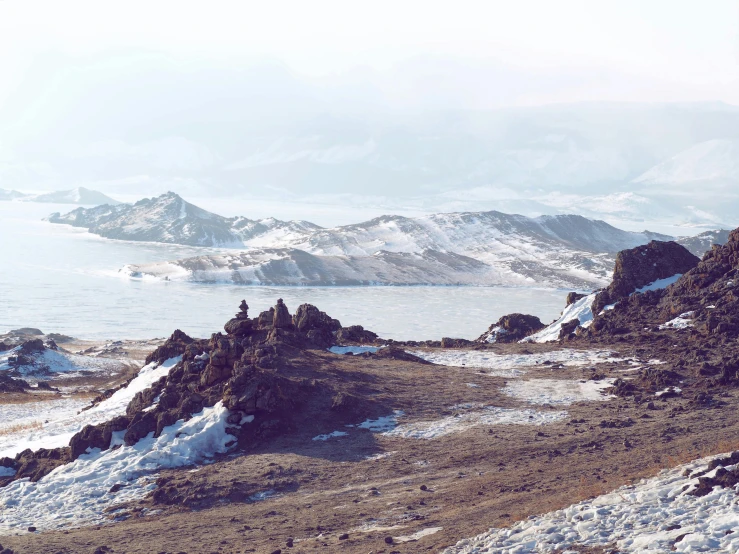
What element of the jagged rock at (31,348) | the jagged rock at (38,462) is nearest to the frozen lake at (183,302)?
the jagged rock at (31,348)

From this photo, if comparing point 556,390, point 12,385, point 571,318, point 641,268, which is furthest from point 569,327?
point 12,385

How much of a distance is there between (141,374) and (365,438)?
34.3ft

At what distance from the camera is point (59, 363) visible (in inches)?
1828

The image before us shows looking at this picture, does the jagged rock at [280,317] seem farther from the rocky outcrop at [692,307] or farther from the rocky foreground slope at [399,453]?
the rocky outcrop at [692,307]

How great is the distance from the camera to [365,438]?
1883cm

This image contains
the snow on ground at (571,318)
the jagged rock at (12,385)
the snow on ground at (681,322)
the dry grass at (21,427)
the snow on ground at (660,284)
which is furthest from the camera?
the jagged rock at (12,385)

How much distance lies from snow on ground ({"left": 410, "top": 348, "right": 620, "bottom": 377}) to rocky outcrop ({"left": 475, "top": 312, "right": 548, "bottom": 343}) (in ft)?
29.6

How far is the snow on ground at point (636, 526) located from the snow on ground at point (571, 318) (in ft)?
77.3

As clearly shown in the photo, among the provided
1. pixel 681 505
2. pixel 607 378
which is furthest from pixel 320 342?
pixel 681 505

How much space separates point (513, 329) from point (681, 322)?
1159 centimetres

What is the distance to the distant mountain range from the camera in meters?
124

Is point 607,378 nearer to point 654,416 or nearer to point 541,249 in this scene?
point 654,416

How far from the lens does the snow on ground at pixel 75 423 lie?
Answer: 22.0m

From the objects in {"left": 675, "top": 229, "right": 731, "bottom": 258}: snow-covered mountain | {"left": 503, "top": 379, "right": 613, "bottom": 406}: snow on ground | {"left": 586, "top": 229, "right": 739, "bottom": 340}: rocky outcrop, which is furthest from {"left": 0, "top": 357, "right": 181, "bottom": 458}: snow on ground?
{"left": 675, "top": 229, "right": 731, "bottom": 258}: snow-covered mountain
